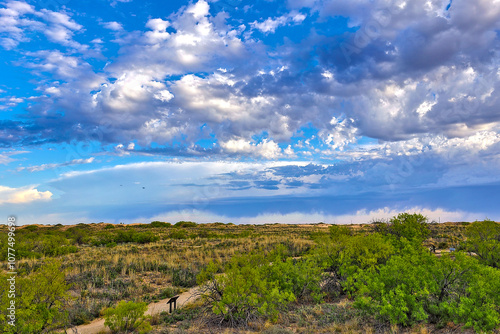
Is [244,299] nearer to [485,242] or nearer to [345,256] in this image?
[345,256]

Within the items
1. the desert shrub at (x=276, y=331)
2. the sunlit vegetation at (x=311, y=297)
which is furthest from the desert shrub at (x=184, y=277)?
the desert shrub at (x=276, y=331)

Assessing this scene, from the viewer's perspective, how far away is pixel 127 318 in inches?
365

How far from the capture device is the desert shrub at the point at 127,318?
28.8 ft

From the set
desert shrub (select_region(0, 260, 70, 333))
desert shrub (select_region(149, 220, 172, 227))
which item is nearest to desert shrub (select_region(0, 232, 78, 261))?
desert shrub (select_region(0, 260, 70, 333))

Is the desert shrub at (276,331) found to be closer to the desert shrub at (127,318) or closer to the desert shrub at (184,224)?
the desert shrub at (127,318)

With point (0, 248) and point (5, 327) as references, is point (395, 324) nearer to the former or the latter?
point (5, 327)

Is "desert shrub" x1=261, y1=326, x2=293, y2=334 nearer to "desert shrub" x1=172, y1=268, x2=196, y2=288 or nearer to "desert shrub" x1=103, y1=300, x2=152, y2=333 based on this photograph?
"desert shrub" x1=103, y1=300, x2=152, y2=333

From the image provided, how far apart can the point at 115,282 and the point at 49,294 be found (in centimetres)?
728

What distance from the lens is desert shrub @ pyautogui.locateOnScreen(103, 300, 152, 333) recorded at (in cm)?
877

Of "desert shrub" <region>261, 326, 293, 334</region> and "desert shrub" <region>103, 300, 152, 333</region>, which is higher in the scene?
"desert shrub" <region>103, 300, 152, 333</region>

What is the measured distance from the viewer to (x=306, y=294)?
1262 cm

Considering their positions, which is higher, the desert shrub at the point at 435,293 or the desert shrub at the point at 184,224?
the desert shrub at the point at 435,293

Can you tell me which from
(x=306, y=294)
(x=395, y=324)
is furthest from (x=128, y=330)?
(x=395, y=324)

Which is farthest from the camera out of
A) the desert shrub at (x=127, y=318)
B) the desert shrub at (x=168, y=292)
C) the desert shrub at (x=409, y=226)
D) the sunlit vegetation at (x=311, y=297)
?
the desert shrub at (x=409, y=226)
